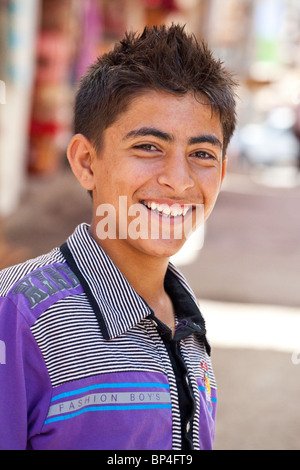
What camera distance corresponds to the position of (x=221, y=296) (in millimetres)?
5055

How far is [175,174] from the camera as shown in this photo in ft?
4.37

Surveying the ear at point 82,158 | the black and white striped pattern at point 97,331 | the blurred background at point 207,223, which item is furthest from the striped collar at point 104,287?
the blurred background at point 207,223

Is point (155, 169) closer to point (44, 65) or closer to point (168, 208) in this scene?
point (168, 208)

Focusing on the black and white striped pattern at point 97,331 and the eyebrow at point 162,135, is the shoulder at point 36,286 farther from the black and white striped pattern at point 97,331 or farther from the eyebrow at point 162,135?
the eyebrow at point 162,135

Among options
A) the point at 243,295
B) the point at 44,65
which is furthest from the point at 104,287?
the point at 44,65

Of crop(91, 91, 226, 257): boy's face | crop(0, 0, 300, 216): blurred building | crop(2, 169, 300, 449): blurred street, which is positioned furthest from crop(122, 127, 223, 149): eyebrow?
crop(2, 169, 300, 449): blurred street

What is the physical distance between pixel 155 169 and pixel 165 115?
110 mm

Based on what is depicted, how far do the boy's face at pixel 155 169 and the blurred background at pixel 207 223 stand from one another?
15.4 inches

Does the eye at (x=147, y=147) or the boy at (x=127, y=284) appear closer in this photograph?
the boy at (x=127, y=284)

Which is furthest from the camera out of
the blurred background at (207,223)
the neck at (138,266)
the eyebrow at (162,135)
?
the blurred background at (207,223)

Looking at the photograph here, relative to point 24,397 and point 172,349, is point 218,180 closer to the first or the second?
point 172,349

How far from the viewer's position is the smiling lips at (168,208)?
54.0 inches

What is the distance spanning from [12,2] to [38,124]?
174cm

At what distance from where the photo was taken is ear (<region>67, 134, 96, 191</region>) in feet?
4.80
